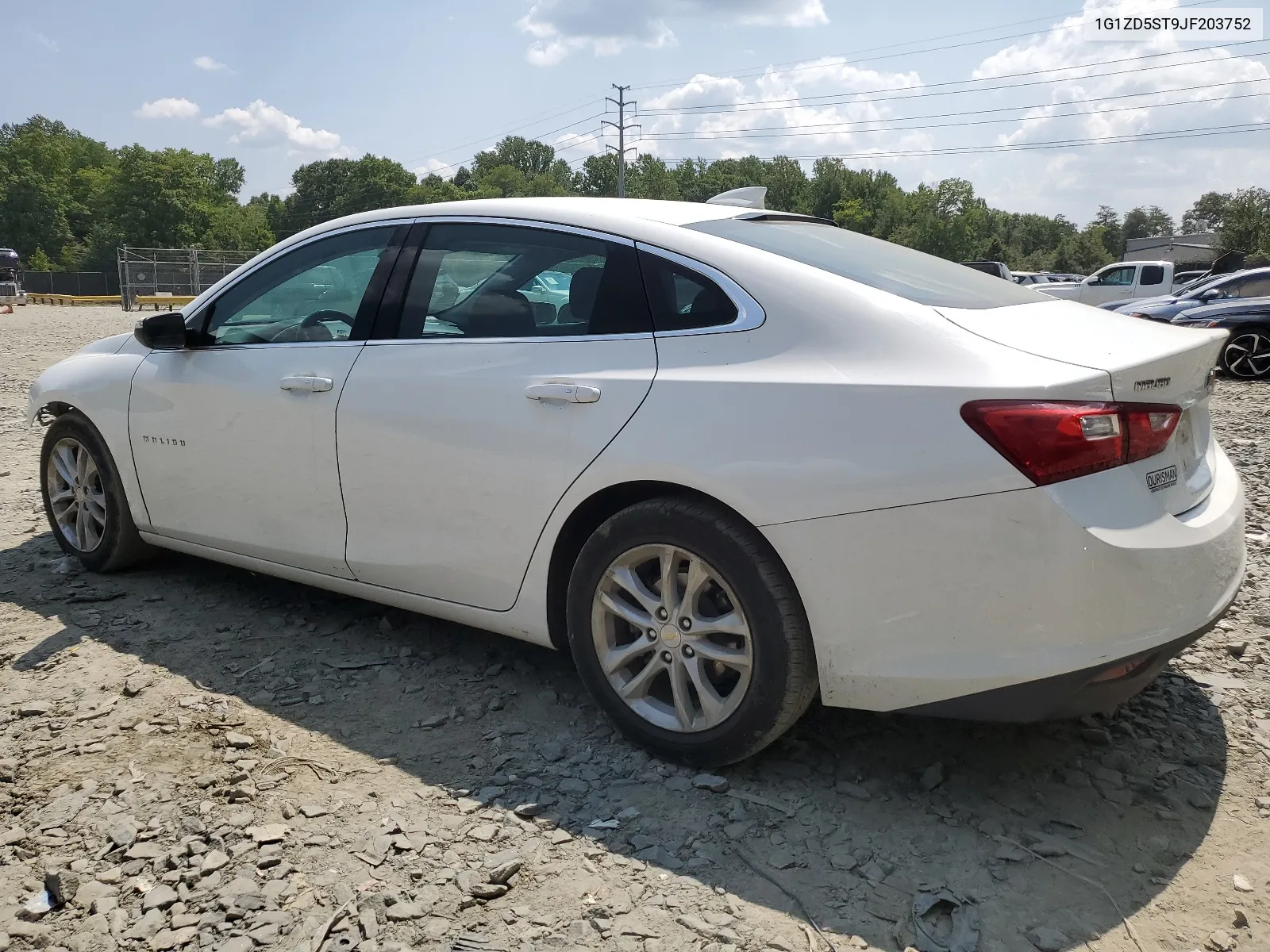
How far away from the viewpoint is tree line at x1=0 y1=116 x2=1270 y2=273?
274 ft

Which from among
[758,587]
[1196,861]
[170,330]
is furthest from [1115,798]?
[170,330]

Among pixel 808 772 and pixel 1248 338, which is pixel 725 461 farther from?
pixel 1248 338

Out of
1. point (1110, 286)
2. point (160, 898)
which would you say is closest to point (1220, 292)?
point (1110, 286)

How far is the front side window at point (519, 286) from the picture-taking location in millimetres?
3154

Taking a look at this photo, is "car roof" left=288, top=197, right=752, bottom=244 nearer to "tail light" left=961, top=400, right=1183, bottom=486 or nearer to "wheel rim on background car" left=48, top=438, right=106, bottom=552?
"tail light" left=961, top=400, right=1183, bottom=486

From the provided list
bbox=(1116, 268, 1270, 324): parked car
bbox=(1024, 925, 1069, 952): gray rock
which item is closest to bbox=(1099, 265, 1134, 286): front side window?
bbox=(1116, 268, 1270, 324): parked car

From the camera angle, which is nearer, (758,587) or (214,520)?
(758,587)

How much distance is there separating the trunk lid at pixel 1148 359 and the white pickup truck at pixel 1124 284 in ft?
75.6

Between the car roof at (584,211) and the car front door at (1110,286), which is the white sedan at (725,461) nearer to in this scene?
the car roof at (584,211)

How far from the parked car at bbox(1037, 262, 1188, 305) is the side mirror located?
23392mm

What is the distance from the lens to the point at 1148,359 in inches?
102

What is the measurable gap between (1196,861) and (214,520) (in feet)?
11.8

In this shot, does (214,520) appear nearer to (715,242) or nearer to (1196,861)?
(715,242)

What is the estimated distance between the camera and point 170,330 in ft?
13.9
